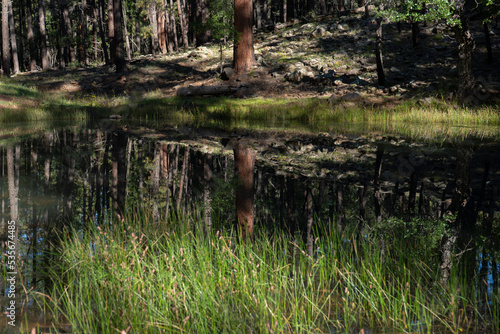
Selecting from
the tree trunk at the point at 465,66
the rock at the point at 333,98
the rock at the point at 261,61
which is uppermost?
the rock at the point at 261,61

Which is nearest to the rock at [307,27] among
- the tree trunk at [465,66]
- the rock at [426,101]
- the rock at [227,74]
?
the rock at [227,74]

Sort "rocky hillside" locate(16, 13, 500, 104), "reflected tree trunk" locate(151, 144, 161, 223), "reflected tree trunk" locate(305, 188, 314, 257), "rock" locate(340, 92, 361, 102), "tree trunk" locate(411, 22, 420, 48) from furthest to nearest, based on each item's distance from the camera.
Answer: "tree trunk" locate(411, 22, 420, 48) → "rocky hillside" locate(16, 13, 500, 104) → "rock" locate(340, 92, 361, 102) → "reflected tree trunk" locate(151, 144, 161, 223) → "reflected tree trunk" locate(305, 188, 314, 257)

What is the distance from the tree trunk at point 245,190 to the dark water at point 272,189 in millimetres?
106

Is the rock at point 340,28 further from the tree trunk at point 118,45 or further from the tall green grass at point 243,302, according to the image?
the tall green grass at point 243,302

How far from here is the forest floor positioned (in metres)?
19.1

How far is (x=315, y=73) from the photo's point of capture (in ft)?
74.0

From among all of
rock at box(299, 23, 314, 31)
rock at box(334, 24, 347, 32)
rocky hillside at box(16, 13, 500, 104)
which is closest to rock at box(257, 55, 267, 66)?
rocky hillside at box(16, 13, 500, 104)

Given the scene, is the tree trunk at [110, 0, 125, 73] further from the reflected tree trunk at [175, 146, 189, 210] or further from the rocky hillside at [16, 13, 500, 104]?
the reflected tree trunk at [175, 146, 189, 210]

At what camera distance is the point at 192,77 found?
81.6 ft

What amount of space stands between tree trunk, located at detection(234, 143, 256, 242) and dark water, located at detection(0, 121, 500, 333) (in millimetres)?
106

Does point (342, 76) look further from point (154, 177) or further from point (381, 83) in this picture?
point (154, 177)

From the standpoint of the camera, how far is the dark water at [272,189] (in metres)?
3.71

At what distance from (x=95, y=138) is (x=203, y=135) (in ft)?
9.59

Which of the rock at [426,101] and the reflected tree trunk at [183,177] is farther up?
the rock at [426,101]
